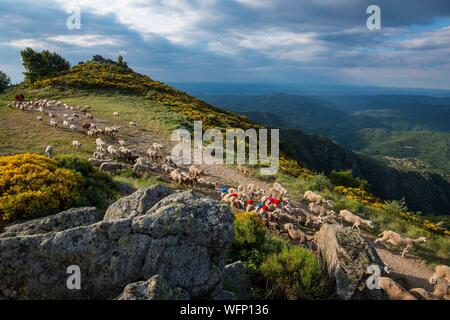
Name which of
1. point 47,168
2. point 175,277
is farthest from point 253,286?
point 47,168

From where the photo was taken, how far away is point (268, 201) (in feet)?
60.3

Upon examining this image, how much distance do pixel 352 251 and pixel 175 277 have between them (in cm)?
516

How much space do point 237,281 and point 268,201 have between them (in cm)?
993

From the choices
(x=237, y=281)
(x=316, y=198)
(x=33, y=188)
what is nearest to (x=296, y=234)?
(x=316, y=198)

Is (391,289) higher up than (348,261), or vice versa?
(348,261)

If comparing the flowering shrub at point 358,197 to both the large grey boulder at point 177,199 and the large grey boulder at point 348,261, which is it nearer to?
the large grey boulder at point 348,261

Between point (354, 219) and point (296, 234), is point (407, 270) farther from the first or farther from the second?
point (296, 234)

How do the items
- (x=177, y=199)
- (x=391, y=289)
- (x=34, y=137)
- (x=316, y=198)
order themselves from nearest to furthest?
1. (x=177, y=199)
2. (x=391, y=289)
3. (x=316, y=198)
4. (x=34, y=137)

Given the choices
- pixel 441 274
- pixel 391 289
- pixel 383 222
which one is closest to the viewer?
pixel 391 289

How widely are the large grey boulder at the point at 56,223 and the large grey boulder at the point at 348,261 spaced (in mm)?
6776

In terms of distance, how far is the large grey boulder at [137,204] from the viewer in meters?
9.47

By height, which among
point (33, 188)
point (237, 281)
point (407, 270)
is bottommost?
point (407, 270)

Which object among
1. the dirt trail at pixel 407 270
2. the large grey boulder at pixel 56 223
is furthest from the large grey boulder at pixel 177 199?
the dirt trail at pixel 407 270
